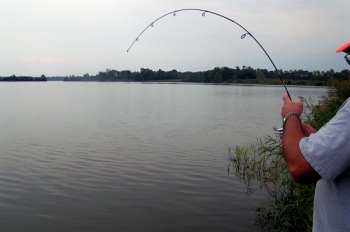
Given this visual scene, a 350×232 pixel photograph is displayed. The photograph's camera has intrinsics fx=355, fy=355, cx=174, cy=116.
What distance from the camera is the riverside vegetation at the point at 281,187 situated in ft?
21.5

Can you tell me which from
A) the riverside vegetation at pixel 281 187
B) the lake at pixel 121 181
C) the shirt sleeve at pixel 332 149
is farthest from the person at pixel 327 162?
the lake at pixel 121 181

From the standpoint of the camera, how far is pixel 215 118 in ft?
77.9

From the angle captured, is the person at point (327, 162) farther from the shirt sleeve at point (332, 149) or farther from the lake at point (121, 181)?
the lake at point (121, 181)

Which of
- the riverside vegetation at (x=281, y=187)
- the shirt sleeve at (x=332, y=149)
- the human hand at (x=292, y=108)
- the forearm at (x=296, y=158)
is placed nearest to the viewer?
the shirt sleeve at (x=332, y=149)

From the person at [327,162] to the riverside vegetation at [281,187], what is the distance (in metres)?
3.86

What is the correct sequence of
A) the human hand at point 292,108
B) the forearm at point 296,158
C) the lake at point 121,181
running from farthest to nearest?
1. the lake at point 121,181
2. the human hand at point 292,108
3. the forearm at point 296,158

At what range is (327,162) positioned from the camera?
169cm

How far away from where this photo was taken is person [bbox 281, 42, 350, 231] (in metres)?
1.67

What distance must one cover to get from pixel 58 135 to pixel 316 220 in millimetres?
15539

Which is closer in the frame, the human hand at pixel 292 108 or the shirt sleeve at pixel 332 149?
the shirt sleeve at pixel 332 149

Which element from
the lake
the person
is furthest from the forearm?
the lake

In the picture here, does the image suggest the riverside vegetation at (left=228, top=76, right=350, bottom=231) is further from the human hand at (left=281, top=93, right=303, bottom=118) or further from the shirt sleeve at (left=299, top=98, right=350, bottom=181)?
the shirt sleeve at (left=299, top=98, right=350, bottom=181)

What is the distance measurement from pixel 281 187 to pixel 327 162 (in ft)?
25.3

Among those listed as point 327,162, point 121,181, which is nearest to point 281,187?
point 121,181
